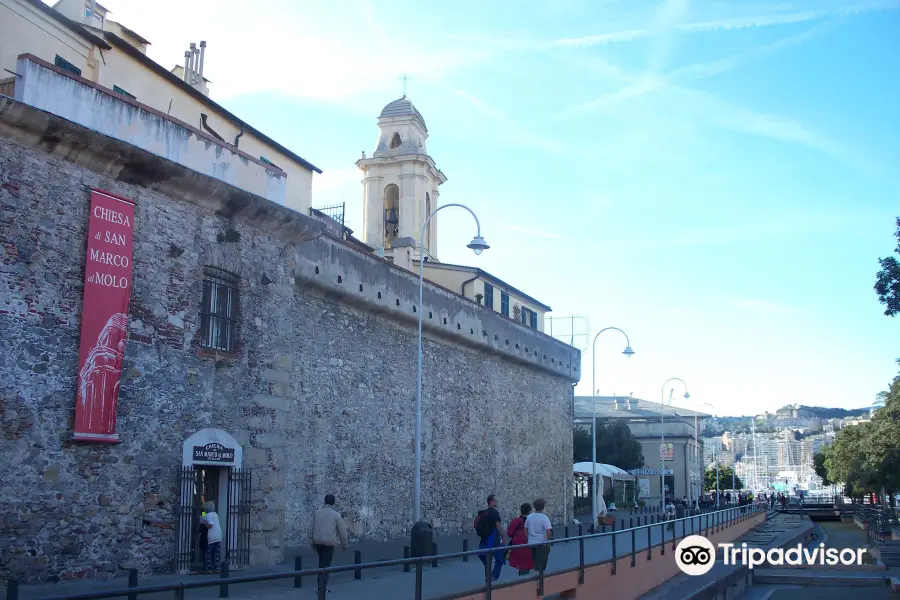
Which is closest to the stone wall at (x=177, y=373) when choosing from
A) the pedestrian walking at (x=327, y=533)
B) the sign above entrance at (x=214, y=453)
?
the sign above entrance at (x=214, y=453)

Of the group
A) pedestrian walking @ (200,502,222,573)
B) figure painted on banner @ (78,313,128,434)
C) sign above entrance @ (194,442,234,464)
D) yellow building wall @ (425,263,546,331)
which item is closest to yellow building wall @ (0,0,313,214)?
figure painted on banner @ (78,313,128,434)

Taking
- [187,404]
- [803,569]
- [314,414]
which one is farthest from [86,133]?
[803,569]

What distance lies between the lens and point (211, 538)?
14406 millimetres

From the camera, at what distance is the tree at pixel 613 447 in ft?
217

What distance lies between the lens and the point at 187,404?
14859mm

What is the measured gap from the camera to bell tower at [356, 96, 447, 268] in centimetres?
4391

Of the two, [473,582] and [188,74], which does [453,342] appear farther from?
[473,582]

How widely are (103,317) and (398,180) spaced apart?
32.0 m

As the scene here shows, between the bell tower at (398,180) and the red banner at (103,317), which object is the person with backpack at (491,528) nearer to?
the red banner at (103,317)

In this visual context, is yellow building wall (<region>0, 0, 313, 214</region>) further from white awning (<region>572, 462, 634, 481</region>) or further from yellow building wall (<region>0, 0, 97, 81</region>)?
white awning (<region>572, 462, 634, 481</region>)

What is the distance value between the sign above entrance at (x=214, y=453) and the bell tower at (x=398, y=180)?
27.5m

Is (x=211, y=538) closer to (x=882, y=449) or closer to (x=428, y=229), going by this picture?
(x=882, y=449)

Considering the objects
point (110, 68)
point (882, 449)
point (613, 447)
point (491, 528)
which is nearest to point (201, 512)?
point (491, 528)

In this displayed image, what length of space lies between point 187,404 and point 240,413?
136 cm
